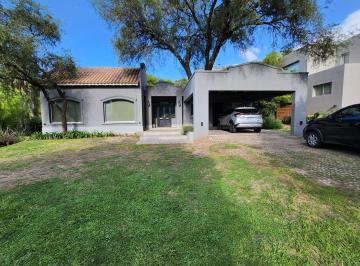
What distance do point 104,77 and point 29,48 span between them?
5046 mm

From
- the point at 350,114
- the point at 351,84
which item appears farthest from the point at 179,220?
the point at 351,84

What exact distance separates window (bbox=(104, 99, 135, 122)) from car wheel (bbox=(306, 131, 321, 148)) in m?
10.5

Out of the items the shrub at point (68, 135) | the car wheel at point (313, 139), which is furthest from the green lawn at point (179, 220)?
the shrub at point (68, 135)

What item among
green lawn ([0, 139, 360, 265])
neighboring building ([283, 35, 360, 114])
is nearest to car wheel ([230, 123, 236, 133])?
neighboring building ([283, 35, 360, 114])

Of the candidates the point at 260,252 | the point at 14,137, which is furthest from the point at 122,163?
the point at 14,137

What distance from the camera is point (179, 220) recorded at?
3057 millimetres

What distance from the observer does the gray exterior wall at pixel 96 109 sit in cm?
1391

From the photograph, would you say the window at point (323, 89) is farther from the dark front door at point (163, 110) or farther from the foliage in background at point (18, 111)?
the foliage in background at point (18, 111)

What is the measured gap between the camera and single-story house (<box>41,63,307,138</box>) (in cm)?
1062

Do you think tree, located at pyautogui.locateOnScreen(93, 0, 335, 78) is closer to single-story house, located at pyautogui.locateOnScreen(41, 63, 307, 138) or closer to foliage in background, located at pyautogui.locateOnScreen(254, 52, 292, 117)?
single-story house, located at pyautogui.locateOnScreen(41, 63, 307, 138)

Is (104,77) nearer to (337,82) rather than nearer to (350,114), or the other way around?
(350,114)

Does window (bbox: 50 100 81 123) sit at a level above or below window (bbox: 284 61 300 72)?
below

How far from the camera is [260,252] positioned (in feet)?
7.83

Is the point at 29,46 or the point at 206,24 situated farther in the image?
the point at 206,24
